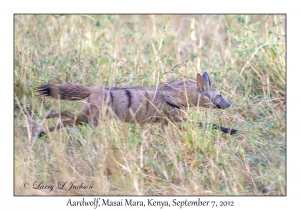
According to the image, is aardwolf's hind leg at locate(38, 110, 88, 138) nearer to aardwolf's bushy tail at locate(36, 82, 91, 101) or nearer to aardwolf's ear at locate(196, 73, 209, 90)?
aardwolf's bushy tail at locate(36, 82, 91, 101)

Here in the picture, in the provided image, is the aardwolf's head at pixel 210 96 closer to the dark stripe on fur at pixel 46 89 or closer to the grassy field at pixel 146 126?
the grassy field at pixel 146 126

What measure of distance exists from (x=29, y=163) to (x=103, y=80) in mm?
2089

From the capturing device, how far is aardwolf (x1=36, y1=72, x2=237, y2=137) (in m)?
6.34

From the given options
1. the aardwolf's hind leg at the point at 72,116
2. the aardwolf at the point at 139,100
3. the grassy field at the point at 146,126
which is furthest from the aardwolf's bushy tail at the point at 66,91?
the grassy field at the point at 146,126

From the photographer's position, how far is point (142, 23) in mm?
10867

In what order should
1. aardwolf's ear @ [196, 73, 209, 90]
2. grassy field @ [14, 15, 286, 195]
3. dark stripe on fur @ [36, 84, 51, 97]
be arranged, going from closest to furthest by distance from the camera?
1. grassy field @ [14, 15, 286, 195]
2. dark stripe on fur @ [36, 84, 51, 97]
3. aardwolf's ear @ [196, 73, 209, 90]

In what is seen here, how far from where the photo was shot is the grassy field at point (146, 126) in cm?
566

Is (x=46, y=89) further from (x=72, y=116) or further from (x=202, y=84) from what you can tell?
(x=202, y=84)

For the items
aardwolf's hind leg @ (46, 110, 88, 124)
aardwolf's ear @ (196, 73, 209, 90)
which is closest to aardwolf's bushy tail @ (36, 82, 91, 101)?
aardwolf's hind leg @ (46, 110, 88, 124)

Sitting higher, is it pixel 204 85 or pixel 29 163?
pixel 204 85

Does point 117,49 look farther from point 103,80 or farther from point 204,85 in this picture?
point 204,85

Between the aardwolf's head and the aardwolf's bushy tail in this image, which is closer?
the aardwolf's bushy tail

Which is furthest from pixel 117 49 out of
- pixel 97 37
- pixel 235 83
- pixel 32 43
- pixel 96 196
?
pixel 96 196
